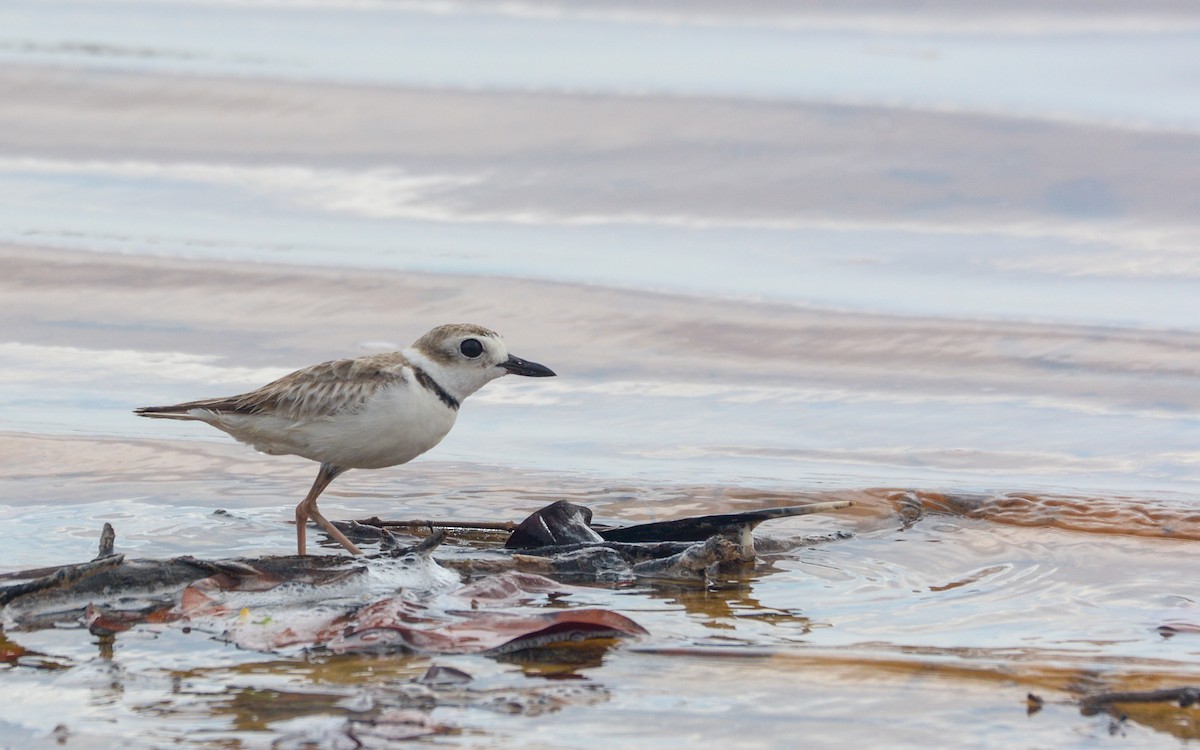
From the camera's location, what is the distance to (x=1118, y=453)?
8.12 metres

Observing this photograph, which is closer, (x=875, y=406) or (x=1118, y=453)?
(x=1118, y=453)

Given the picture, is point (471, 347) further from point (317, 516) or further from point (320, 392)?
point (317, 516)

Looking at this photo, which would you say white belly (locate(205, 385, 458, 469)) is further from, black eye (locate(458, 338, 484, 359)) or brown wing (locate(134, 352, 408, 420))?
black eye (locate(458, 338, 484, 359))

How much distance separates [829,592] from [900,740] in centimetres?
142

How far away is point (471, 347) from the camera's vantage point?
252 inches

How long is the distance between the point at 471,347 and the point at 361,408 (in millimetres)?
583

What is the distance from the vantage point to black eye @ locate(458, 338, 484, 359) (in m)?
6.39

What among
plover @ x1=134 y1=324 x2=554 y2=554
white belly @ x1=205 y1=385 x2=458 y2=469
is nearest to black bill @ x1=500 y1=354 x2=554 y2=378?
plover @ x1=134 y1=324 x2=554 y2=554

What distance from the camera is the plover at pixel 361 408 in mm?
6020

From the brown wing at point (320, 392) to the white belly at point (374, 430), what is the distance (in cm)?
4

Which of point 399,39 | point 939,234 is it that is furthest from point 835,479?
point 399,39

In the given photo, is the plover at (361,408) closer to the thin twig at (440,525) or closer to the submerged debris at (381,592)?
the thin twig at (440,525)

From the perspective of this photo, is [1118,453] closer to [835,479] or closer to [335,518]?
[835,479]

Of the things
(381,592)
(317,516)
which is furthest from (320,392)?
(381,592)
